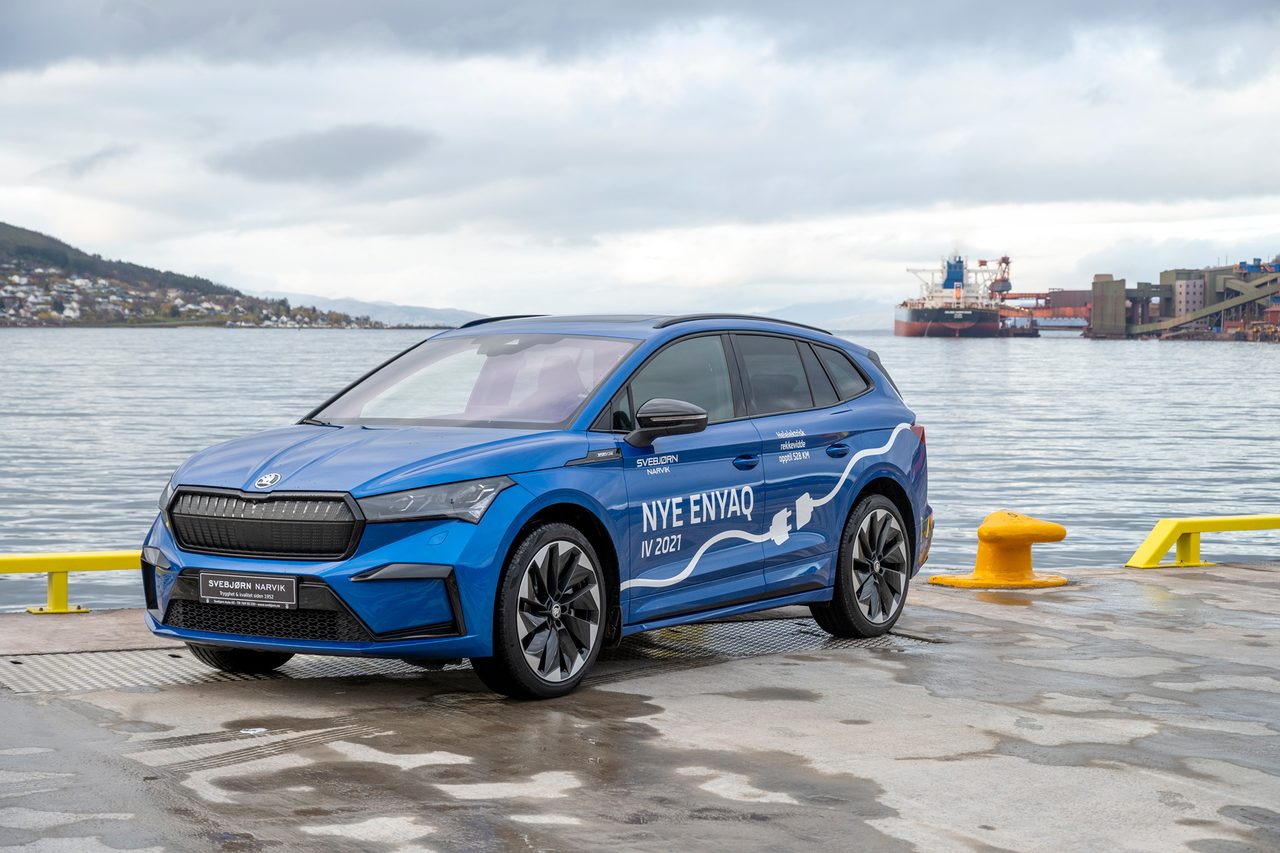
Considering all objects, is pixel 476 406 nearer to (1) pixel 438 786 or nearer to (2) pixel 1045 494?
(1) pixel 438 786

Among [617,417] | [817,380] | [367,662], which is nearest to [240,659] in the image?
Answer: [367,662]

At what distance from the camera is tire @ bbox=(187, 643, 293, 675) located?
289 inches

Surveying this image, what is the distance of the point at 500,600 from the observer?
21.6 feet

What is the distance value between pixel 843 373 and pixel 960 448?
36213 mm

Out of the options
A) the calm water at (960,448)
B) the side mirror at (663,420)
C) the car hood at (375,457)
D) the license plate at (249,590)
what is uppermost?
the side mirror at (663,420)

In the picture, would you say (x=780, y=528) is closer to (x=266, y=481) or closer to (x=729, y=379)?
(x=729, y=379)

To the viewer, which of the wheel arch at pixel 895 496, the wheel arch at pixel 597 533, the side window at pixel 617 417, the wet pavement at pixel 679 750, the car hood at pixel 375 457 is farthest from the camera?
the wheel arch at pixel 895 496

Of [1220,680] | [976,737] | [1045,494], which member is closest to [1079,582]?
[1220,680]

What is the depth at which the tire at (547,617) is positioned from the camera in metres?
6.62

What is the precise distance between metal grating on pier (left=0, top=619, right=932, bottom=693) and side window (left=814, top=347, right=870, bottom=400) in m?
1.31

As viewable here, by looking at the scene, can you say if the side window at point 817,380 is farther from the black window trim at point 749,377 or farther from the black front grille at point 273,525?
the black front grille at point 273,525

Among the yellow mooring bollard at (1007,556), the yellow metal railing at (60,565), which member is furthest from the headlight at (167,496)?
the yellow mooring bollard at (1007,556)

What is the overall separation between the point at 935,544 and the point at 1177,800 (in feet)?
60.8

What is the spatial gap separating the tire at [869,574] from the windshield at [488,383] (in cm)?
179
